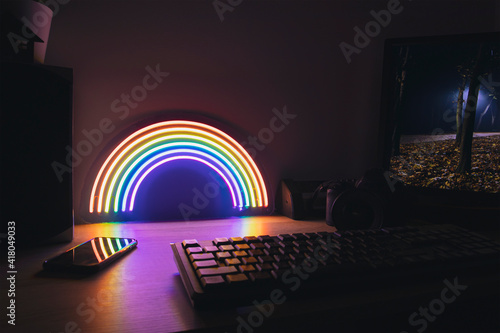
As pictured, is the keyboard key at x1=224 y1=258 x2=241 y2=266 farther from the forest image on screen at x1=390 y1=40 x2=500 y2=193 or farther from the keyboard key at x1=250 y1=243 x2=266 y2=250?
the forest image on screen at x1=390 y1=40 x2=500 y2=193

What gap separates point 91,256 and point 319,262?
0.43 metres

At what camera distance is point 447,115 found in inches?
46.0

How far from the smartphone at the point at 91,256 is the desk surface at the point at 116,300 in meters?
0.02

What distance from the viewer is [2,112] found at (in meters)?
0.75

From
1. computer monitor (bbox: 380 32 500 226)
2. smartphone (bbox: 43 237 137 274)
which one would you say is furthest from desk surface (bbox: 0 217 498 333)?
computer monitor (bbox: 380 32 500 226)

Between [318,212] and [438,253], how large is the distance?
0.53 meters

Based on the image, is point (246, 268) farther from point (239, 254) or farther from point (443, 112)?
point (443, 112)

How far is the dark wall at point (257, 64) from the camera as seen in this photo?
1109 millimetres

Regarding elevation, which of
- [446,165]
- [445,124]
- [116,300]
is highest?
[445,124]

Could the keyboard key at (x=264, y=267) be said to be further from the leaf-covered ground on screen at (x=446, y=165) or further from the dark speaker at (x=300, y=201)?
the leaf-covered ground on screen at (x=446, y=165)

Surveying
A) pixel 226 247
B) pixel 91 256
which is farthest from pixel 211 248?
pixel 91 256

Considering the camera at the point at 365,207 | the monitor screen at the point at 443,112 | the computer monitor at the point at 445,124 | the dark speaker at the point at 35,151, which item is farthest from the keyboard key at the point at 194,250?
the monitor screen at the point at 443,112

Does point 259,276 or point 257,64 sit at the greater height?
point 257,64

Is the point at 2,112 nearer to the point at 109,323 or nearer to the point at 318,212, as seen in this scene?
the point at 109,323
